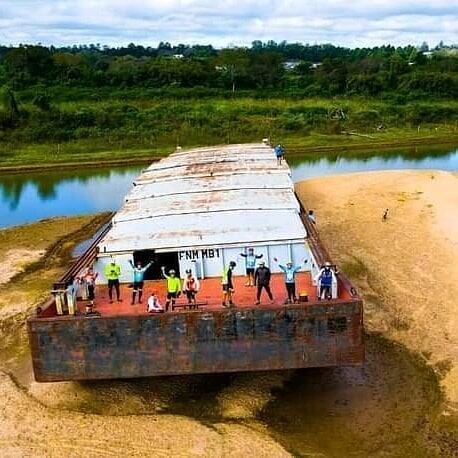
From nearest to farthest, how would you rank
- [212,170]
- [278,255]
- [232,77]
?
[278,255], [212,170], [232,77]

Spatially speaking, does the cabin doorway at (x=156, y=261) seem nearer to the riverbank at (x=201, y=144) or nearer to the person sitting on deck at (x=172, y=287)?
the person sitting on deck at (x=172, y=287)

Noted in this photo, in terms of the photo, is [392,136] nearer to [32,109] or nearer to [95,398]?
[32,109]

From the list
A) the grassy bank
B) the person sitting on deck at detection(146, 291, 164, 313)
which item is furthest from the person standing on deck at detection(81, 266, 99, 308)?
the grassy bank

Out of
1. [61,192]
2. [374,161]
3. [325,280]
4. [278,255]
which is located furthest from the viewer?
[374,161]

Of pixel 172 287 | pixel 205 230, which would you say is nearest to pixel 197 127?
pixel 205 230

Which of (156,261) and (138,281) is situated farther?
(156,261)

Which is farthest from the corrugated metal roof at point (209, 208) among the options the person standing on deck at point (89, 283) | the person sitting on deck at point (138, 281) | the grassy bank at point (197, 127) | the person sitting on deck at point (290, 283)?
the grassy bank at point (197, 127)

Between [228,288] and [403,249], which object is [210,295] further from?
[403,249]

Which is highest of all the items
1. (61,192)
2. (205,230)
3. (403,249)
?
(205,230)
